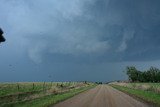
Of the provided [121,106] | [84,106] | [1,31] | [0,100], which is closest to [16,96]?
[0,100]

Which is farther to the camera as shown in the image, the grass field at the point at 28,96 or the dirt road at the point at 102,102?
the grass field at the point at 28,96

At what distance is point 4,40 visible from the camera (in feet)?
151

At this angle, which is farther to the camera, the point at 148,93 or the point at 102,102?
the point at 148,93

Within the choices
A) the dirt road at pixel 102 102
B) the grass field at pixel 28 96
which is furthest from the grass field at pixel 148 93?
the grass field at pixel 28 96

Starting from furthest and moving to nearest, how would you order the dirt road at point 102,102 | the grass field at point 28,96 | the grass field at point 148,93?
1. the grass field at point 148,93
2. the grass field at point 28,96
3. the dirt road at point 102,102

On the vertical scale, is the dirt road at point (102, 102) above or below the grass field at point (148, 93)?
below

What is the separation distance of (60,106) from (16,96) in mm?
10714

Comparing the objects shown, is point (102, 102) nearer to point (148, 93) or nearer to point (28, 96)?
point (28, 96)

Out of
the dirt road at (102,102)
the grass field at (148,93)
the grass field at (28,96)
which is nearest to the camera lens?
the dirt road at (102,102)

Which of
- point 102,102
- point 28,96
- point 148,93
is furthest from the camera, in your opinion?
point 148,93

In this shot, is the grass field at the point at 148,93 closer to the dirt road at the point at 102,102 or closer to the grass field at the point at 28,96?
the dirt road at the point at 102,102

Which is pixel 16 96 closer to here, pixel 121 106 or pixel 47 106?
pixel 47 106

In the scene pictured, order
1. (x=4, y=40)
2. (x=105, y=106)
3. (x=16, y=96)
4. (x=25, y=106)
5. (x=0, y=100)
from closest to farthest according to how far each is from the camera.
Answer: (x=105, y=106)
(x=25, y=106)
(x=0, y=100)
(x=16, y=96)
(x=4, y=40)

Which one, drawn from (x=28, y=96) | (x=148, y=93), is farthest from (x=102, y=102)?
(x=148, y=93)
